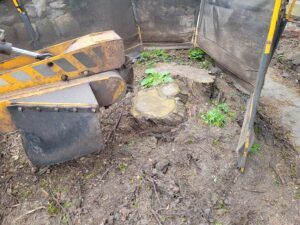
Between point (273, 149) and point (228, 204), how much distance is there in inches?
42.1

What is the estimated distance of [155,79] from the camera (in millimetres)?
4125

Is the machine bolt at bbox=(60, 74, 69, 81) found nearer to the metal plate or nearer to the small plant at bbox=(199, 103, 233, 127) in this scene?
the metal plate

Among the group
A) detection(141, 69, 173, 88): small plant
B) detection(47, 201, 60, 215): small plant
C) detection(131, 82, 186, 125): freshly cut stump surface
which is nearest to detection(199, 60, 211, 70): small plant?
detection(141, 69, 173, 88): small plant

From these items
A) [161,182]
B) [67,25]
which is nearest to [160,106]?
[161,182]

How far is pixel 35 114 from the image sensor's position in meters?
2.42

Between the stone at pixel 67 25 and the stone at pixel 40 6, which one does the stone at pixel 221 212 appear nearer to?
the stone at pixel 67 25

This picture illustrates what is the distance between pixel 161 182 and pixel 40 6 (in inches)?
152

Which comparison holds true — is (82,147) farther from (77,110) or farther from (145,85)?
(145,85)

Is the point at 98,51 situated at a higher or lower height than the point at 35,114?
higher

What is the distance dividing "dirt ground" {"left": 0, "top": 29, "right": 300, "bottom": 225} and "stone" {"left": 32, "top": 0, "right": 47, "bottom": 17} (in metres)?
2.48

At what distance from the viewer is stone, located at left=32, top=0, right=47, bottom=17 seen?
4945mm

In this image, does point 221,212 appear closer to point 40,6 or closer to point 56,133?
point 56,133

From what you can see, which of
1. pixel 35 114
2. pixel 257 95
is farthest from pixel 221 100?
pixel 35 114

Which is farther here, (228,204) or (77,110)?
(228,204)
